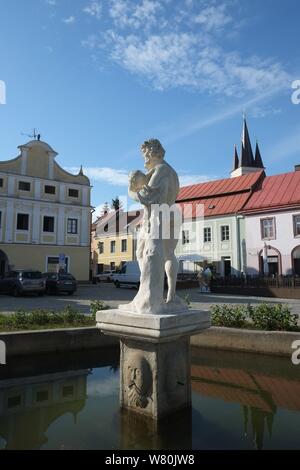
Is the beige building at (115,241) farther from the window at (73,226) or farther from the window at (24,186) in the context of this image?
the window at (24,186)

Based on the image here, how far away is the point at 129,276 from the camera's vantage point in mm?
30453

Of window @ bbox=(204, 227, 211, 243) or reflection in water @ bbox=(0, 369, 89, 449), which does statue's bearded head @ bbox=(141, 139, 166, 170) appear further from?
window @ bbox=(204, 227, 211, 243)

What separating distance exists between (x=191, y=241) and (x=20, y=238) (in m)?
16.2

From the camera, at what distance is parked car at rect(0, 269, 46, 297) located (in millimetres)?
21375

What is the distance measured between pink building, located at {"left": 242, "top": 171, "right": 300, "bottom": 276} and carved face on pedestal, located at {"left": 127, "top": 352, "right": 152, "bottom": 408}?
26.4m

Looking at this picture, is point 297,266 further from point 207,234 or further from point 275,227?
point 207,234

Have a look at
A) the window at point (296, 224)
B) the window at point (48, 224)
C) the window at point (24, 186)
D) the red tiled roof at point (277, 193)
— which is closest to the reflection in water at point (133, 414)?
the window at point (296, 224)

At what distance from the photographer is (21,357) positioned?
6438 millimetres

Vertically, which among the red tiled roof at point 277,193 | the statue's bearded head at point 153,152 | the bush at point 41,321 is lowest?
the bush at point 41,321

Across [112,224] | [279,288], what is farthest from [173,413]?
[112,224]

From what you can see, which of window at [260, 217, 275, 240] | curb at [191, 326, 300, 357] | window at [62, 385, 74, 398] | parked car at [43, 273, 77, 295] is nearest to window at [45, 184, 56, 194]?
parked car at [43, 273, 77, 295]

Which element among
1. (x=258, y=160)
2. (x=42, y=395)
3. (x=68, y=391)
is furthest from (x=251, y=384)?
(x=258, y=160)

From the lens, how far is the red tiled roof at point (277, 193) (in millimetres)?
31609

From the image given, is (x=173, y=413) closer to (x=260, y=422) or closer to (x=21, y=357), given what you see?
(x=260, y=422)
